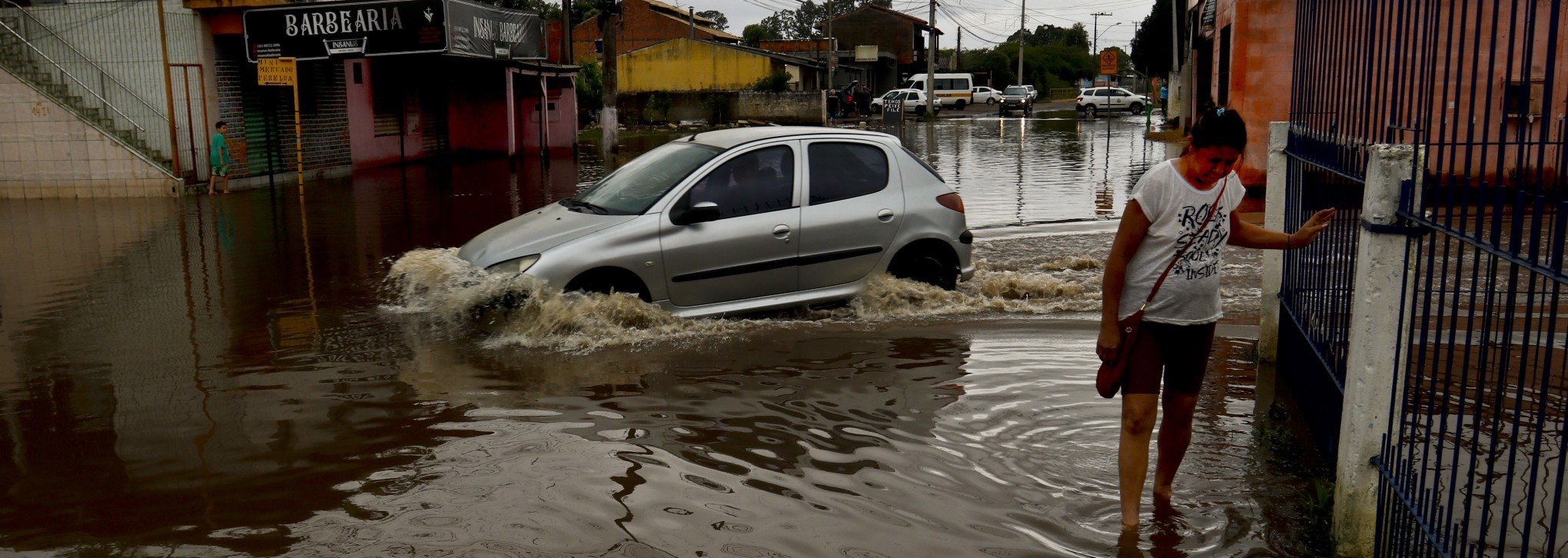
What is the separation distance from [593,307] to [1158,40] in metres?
63.2

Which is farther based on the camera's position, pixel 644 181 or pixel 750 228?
pixel 644 181

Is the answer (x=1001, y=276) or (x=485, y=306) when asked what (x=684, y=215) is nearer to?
(x=485, y=306)

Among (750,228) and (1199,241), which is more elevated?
(1199,241)

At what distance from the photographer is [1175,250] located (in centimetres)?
419

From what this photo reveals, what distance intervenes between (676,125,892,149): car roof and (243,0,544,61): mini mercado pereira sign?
14330mm

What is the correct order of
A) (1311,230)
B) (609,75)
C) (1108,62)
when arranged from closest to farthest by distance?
1. (1311,230)
2. (609,75)
3. (1108,62)

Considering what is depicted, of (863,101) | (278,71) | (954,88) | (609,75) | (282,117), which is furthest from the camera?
(954,88)

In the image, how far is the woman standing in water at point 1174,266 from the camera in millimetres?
4168

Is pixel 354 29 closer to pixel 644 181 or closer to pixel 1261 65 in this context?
pixel 644 181

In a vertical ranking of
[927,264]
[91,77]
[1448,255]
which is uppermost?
[91,77]

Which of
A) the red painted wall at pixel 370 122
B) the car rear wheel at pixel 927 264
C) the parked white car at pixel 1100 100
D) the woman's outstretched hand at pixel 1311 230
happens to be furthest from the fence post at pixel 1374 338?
the parked white car at pixel 1100 100

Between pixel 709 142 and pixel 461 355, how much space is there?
2358mm

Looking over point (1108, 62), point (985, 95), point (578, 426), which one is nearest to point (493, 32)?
point (1108, 62)

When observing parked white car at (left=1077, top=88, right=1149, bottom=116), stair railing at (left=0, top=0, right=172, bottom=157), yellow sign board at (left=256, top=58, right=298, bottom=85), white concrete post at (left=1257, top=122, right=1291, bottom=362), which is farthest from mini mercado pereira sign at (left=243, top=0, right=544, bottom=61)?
parked white car at (left=1077, top=88, right=1149, bottom=116)
